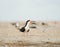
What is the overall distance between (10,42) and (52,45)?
2483 millimetres

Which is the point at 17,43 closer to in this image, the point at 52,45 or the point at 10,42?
the point at 10,42

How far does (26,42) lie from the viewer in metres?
17.5

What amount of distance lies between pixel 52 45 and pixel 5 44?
273cm

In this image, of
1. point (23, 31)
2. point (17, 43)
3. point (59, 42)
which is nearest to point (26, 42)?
point (17, 43)

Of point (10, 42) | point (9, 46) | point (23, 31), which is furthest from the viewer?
point (23, 31)

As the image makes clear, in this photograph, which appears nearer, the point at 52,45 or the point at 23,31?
the point at 52,45

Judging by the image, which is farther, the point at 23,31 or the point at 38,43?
the point at 23,31

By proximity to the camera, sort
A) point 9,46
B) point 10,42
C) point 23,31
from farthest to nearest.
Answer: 1. point 23,31
2. point 10,42
3. point 9,46

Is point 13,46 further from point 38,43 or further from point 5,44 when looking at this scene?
point 38,43

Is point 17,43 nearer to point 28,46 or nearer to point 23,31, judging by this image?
point 28,46

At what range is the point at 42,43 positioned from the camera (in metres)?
17.1

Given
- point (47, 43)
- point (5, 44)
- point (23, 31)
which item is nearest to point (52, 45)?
point (47, 43)

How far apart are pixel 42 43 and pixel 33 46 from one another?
3.10ft

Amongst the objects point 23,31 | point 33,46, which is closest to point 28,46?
point 33,46
